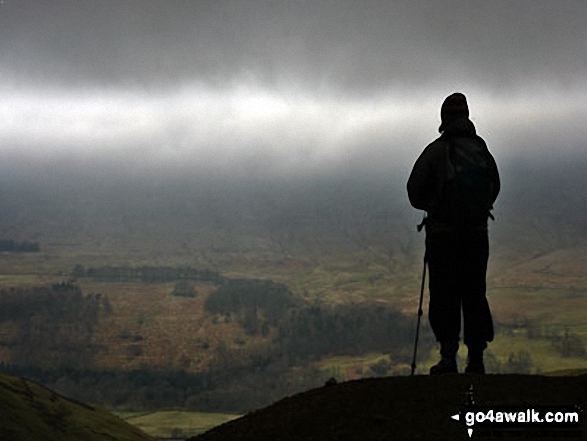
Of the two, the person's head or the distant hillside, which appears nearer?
the person's head

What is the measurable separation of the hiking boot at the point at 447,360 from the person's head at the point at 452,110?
176 inches

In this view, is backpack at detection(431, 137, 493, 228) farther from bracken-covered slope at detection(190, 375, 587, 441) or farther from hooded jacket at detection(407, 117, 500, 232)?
bracken-covered slope at detection(190, 375, 587, 441)

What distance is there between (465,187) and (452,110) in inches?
67.7

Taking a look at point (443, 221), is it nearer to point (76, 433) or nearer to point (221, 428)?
point (221, 428)

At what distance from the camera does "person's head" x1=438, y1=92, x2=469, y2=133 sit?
59.1 ft

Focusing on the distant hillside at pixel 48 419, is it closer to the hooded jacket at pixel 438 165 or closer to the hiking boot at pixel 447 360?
the hiking boot at pixel 447 360

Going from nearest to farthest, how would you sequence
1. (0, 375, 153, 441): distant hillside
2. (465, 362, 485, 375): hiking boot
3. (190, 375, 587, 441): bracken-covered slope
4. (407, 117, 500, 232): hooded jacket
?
1. (190, 375, 587, 441): bracken-covered slope
2. (407, 117, 500, 232): hooded jacket
3. (465, 362, 485, 375): hiking boot
4. (0, 375, 153, 441): distant hillside

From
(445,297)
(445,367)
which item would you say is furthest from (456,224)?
(445,367)

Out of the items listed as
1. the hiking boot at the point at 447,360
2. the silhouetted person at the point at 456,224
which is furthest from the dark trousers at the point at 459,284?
the hiking boot at the point at 447,360

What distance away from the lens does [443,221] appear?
17688 mm

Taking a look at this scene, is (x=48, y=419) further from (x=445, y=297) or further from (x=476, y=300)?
(x=476, y=300)

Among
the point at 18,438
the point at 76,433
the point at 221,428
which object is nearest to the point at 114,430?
the point at 76,433

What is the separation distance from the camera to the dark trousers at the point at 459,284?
17719 millimetres

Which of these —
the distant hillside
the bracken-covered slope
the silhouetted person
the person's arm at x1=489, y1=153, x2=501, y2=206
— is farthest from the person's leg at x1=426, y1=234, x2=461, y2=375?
the distant hillside
